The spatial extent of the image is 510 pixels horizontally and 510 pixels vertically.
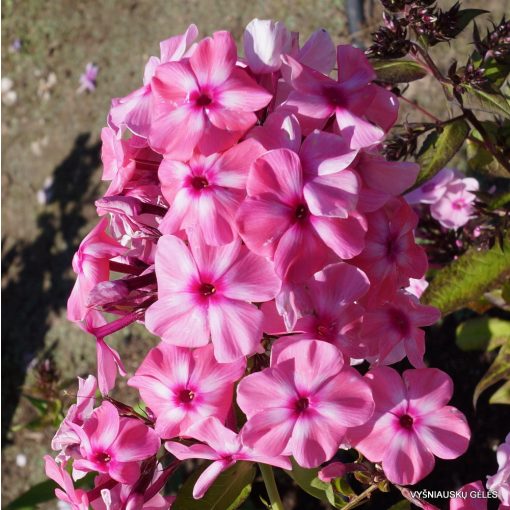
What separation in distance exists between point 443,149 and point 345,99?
13.1 inches

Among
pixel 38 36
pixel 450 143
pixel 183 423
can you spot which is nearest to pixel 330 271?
pixel 183 423

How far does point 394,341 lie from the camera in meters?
0.75

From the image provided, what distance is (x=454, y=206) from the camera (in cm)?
130

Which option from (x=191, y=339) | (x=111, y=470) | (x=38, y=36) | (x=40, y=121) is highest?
(x=191, y=339)

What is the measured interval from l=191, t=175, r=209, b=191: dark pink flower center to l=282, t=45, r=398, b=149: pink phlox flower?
0.10m

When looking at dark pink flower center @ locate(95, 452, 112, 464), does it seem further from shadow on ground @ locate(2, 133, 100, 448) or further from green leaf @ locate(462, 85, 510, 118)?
shadow on ground @ locate(2, 133, 100, 448)

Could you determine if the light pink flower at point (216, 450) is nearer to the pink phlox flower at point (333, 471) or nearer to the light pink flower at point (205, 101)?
the pink phlox flower at point (333, 471)

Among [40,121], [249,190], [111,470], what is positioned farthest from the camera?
[40,121]

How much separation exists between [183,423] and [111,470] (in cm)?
10

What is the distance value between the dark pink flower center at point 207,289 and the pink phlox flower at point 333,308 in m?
0.08

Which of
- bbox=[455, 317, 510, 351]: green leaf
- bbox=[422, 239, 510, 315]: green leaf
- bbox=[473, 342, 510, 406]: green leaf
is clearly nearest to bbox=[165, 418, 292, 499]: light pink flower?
bbox=[422, 239, 510, 315]: green leaf

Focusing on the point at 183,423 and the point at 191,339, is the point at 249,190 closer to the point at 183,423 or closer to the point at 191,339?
the point at 191,339

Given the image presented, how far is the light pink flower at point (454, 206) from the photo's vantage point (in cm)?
128

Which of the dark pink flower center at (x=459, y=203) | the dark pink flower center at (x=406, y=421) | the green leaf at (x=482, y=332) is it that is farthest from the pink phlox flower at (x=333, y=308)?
the green leaf at (x=482, y=332)
